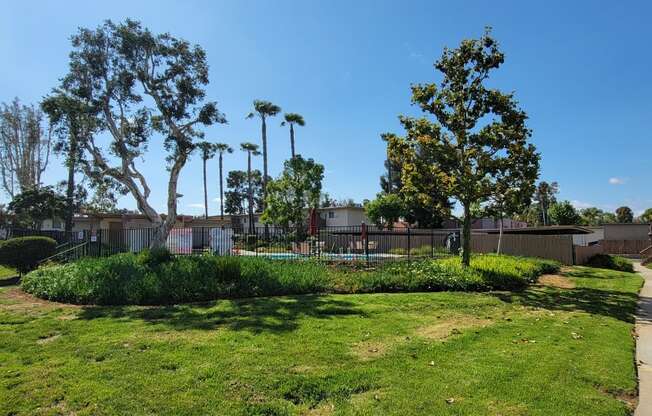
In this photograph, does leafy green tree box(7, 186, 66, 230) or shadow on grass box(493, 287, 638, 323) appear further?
leafy green tree box(7, 186, 66, 230)

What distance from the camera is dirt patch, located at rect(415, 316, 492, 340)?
22.4ft

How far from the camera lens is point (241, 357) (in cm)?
536

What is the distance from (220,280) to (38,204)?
90.7 ft

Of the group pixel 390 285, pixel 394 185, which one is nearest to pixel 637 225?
pixel 394 185

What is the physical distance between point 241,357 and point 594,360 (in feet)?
14.2

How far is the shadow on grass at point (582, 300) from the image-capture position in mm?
9602

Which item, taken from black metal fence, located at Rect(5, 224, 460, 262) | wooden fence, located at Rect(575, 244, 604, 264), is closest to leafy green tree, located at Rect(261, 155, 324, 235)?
black metal fence, located at Rect(5, 224, 460, 262)

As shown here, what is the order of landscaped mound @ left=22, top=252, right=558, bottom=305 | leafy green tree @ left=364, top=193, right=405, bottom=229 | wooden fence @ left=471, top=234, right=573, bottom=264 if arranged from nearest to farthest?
landscaped mound @ left=22, top=252, right=558, bottom=305
wooden fence @ left=471, top=234, right=573, bottom=264
leafy green tree @ left=364, top=193, right=405, bottom=229

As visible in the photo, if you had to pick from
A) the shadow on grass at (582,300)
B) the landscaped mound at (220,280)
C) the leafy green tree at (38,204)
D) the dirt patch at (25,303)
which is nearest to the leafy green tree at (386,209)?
the leafy green tree at (38,204)

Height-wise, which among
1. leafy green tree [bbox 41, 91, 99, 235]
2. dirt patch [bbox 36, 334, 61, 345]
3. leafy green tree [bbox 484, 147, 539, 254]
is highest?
leafy green tree [bbox 41, 91, 99, 235]

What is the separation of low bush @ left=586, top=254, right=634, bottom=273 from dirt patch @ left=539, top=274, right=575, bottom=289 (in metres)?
7.71

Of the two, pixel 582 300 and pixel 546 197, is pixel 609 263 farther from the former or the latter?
pixel 546 197

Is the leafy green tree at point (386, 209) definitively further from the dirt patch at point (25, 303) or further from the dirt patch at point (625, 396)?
the dirt patch at point (625, 396)

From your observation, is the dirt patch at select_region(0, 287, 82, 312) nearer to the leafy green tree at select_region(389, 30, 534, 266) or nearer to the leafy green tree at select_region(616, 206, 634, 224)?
the leafy green tree at select_region(389, 30, 534, 266)
